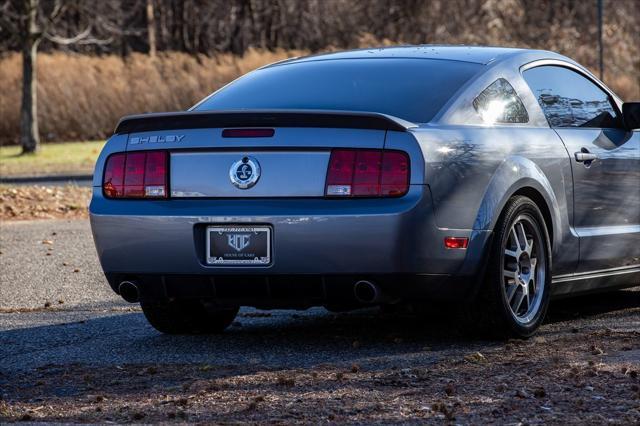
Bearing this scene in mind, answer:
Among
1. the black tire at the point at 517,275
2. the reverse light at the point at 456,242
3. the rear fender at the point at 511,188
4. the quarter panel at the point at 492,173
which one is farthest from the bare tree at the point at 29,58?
the reverse light at the point at 456,242

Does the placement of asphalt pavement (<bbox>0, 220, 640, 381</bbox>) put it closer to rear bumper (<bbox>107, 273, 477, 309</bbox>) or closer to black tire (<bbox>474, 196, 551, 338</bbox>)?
black tire (<bbox>474, 196, 551, 338</bbox>)

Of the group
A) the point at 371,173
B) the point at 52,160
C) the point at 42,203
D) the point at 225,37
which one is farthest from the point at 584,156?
the point at 225,37

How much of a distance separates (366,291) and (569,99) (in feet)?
6.75

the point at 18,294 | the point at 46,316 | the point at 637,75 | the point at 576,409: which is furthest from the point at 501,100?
the point at 637,75

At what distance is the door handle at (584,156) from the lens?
24.0 ft

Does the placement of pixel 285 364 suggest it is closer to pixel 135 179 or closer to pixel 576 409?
pixel 135 179

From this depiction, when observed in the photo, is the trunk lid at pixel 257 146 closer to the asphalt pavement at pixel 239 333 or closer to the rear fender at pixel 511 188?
the rear fender at pixel 511 188

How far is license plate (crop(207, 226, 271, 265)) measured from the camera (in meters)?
6.27

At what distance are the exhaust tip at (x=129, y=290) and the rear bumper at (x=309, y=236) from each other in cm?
9

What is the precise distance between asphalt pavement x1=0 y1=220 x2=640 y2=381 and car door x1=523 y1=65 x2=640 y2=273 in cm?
39

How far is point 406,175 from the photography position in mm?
6117

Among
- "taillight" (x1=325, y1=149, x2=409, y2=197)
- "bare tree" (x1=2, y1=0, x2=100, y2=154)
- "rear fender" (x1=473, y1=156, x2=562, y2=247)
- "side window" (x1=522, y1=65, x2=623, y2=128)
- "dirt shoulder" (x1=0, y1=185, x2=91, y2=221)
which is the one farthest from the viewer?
"bare tree" (x1=2, y1=0, x2=100, y2=154)

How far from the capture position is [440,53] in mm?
7422

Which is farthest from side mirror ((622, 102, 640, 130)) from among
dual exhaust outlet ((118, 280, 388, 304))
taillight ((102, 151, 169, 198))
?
taillight ((102, 151, 169, 198))
